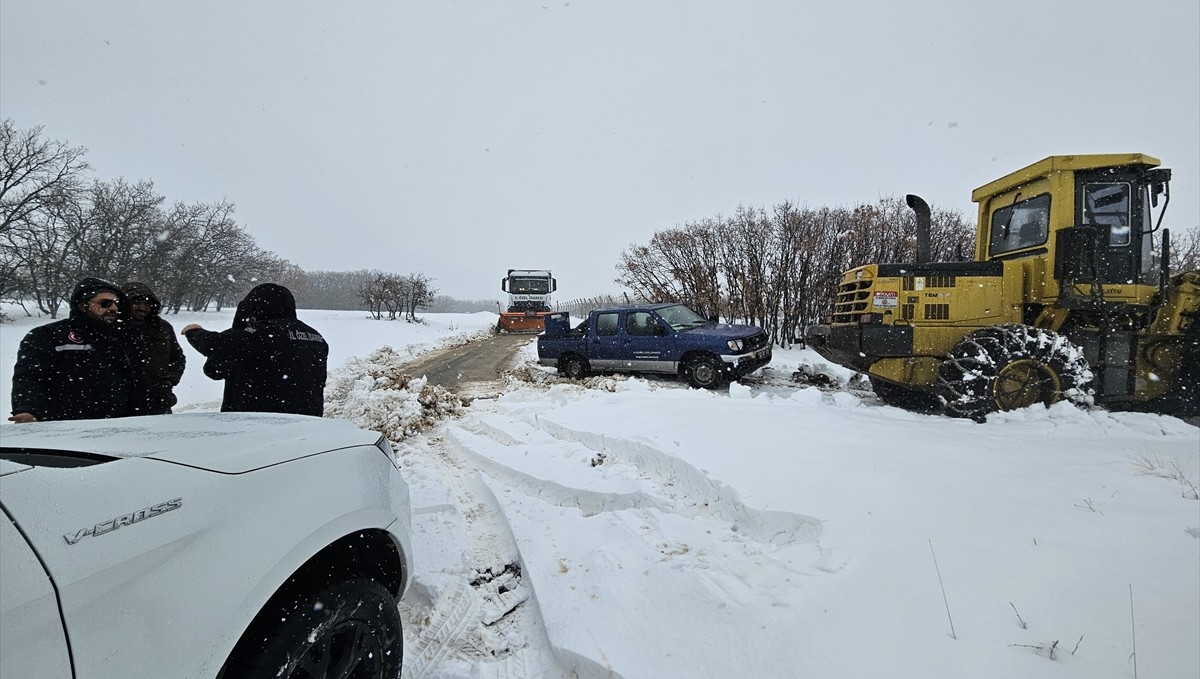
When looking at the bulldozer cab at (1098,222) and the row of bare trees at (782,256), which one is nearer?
the bulldozer cab at (1098,222)

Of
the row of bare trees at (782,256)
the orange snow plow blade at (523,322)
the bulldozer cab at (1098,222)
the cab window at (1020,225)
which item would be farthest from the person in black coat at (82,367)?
the orange snow plow blade at (523,322)

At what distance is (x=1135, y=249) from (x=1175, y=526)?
5.05 m

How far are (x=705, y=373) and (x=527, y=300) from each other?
1673 cm

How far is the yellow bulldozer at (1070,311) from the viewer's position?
17.6 feet

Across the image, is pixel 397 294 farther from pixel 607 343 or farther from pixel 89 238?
pixel 607 343

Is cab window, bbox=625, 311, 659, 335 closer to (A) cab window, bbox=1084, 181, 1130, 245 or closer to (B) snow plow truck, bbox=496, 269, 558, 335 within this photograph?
(A) cab window, bbox=1084, 181, 1130, 245

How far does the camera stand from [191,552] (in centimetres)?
112

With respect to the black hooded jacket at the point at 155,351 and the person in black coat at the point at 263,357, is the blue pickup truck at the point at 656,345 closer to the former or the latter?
the person in black coat at the point at 263,357

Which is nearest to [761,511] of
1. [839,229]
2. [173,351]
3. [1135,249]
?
[173,351]

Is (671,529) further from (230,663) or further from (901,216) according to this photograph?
(901,216)

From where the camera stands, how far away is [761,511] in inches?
116

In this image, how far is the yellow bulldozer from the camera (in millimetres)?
5375

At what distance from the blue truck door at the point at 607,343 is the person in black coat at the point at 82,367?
24.8ft

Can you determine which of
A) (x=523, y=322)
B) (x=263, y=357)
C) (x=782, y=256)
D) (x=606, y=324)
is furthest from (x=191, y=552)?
(x=523, y=322)
